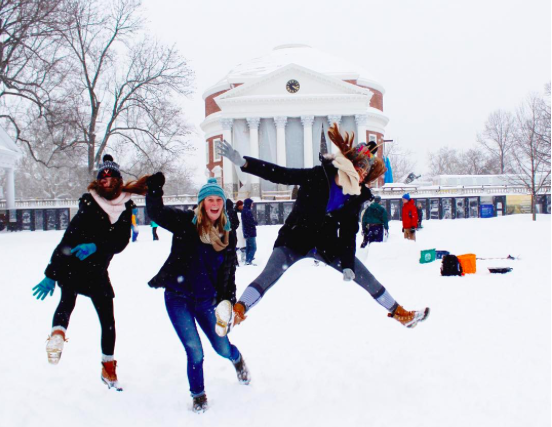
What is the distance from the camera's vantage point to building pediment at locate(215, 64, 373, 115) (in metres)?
48.0

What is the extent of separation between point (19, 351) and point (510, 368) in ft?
14.7

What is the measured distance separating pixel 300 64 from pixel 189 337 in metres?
53.6

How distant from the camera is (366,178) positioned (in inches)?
177

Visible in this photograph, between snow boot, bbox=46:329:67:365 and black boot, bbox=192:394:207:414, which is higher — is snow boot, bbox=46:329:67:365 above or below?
above

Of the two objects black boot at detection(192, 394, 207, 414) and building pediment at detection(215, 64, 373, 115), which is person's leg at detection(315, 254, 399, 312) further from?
building pediment at detection(215, 64, 373, 115)

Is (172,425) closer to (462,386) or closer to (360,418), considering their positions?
(360,418)

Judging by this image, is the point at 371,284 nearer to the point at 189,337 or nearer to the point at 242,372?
the point at 242,372

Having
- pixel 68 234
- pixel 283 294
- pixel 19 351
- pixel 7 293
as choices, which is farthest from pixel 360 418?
pixel 7 293

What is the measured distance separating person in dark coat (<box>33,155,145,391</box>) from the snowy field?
0.55 metres

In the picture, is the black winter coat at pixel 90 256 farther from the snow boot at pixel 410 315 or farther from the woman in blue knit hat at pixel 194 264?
the snow boot at pixel 410 315

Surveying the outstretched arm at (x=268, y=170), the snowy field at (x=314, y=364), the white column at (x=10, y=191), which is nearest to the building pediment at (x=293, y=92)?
the white column at (x=10, y=191)

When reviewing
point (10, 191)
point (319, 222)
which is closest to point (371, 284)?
point (319, 222)

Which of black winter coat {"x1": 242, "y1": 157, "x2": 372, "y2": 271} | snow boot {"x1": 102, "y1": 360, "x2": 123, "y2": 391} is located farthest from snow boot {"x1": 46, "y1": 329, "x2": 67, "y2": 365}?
black winter coat {"x1": 242, "y1": 157, "x2": 372, "y2": 271}

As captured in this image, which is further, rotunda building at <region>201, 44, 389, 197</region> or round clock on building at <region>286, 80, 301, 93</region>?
round clock on building at <region>286, 80, 301, 93</region>
